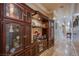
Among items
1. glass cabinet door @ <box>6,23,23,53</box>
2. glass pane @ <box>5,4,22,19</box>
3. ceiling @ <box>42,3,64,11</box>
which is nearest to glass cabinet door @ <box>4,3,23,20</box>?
glass pane @ <box>5,4,22,19</box>

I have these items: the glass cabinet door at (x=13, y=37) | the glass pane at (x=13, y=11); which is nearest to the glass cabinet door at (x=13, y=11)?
the glass pane at (x=13, y=11)

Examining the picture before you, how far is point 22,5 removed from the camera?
181 cm

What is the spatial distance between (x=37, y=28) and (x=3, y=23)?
0.47m

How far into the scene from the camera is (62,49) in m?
1.87

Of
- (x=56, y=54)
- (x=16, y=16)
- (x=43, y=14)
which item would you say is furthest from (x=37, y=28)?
(x=56, y=54)

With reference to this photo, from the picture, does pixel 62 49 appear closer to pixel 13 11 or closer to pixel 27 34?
Answer: pixel 27 34

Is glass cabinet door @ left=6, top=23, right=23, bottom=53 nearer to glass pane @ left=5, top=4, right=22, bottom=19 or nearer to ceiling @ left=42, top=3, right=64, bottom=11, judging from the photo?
glass pane @ left=5, top=4, right=22, bottom=19

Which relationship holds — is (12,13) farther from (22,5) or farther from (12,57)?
(12,57)

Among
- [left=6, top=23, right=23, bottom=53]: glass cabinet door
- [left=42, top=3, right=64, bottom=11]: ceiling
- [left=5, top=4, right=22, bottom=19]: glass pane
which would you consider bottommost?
[left=6, top=23, right=23, bottom=53]: glass cabinet door

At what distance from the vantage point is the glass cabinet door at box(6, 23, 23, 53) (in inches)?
68.9

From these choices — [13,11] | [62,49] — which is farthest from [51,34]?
[13,11]

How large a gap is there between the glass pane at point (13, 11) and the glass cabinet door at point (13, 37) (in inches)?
4.7

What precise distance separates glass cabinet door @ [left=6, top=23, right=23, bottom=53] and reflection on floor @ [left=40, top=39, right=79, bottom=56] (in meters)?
0.39

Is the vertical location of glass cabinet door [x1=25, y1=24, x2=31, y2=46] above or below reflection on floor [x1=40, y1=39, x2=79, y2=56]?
above
